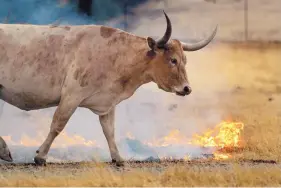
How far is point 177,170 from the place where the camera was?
6172 mm

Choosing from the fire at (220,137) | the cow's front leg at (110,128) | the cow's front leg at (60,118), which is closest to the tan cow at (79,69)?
the cow's front leg at (60,118)

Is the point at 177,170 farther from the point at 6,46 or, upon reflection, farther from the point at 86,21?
the point at 86,21

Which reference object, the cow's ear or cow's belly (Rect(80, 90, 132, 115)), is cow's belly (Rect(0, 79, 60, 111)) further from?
the cow's ear

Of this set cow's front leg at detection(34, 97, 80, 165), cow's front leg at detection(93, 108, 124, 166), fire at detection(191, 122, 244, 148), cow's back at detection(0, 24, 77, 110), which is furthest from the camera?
fire at detection(191, 122, 244, 148)

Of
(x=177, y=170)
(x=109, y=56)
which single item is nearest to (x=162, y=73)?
(x=109, y=56)

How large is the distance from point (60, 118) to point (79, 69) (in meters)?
0.49

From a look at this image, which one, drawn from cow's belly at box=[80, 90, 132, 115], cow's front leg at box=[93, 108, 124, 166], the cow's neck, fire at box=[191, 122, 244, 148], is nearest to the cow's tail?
cow's belly at box=[80, 90, 132, 115]

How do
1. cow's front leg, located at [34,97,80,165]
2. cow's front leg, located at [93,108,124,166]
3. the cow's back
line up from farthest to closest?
1. cow's front leg, located at [93,108,124,166]
2. the cow's back
3. cow's front leg, located at [34,97,80,165]

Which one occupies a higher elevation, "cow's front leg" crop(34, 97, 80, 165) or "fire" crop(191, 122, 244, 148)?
"cow's front leg" crop(34, 97, 80, 165)

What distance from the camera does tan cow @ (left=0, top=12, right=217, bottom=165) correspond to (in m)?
6.66

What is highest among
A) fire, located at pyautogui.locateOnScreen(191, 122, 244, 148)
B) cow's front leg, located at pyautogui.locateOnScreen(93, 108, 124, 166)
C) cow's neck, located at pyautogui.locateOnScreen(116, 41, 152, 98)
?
cow's neck, located at pyautogui.locateOnScreen(116, 41, 152, 98)

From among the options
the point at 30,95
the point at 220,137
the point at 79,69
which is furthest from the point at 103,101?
the point at 220,137

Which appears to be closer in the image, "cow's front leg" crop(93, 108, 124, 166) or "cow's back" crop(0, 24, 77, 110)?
"cow's back" crop(0, 24, 77, 110)

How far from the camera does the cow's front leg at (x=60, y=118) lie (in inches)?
260
